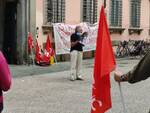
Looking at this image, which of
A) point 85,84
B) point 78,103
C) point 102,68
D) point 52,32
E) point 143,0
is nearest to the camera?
point 102,68

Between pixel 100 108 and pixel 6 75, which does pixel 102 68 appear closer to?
pixel 100 108

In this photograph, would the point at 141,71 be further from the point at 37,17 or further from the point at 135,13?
the point at 135,13

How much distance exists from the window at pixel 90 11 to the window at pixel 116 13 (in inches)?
81.4

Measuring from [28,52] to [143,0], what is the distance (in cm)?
1248

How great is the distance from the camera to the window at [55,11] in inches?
960

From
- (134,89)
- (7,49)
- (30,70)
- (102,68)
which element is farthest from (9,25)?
(102,68)

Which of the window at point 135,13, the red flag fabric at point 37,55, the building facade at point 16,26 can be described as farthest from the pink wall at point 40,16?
the window at point 135,13

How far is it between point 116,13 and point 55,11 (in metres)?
6.10

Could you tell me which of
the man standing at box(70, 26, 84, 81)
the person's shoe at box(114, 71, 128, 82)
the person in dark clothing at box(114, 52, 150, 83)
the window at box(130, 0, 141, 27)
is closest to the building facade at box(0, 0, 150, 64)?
the window at box(130, 0, 141, 27)

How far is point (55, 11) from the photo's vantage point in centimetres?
2488

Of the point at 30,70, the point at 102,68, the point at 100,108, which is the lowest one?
the point at 30,70

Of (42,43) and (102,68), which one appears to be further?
(42,43)

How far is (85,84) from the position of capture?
1598cm

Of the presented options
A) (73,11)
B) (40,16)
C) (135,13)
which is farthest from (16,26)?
(135,13)
